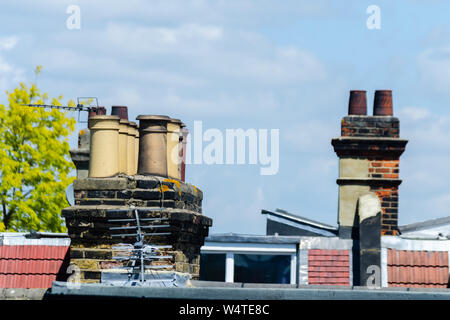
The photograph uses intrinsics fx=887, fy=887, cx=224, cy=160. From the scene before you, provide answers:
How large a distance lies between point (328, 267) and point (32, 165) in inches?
790

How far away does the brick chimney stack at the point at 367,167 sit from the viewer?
15000 millimetres

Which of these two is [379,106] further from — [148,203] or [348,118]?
[148,203]

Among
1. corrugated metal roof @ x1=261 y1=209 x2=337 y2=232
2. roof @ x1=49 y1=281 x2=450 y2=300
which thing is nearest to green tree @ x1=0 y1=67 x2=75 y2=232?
corrugated metal roof @ x1=261 y1=209 x2=337 y2=232

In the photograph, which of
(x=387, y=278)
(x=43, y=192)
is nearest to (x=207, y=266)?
(x=387, y=278)

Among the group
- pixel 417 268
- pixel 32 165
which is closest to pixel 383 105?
pixel 417 268

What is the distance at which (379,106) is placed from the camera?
51.1 ft

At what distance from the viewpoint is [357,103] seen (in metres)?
15.6

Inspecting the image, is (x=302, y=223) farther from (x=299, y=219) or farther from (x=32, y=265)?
(x=32, y=265)

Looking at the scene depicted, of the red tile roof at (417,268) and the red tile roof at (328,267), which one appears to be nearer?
the red tile roof at (417,268)

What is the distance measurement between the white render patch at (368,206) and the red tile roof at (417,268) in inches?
28.0

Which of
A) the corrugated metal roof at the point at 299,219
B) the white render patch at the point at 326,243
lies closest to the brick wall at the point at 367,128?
the corrugated metal roof at the point at 299,219

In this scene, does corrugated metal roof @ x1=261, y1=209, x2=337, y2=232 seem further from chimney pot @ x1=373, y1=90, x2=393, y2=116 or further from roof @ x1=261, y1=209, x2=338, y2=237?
chimney pot @ x1=373, y1=90, x2=393, y2=116

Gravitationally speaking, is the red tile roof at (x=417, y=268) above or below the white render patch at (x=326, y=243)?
below

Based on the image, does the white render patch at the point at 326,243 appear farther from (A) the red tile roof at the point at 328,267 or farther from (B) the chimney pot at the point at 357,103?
(B) the chimney pot at the point at 357,103
